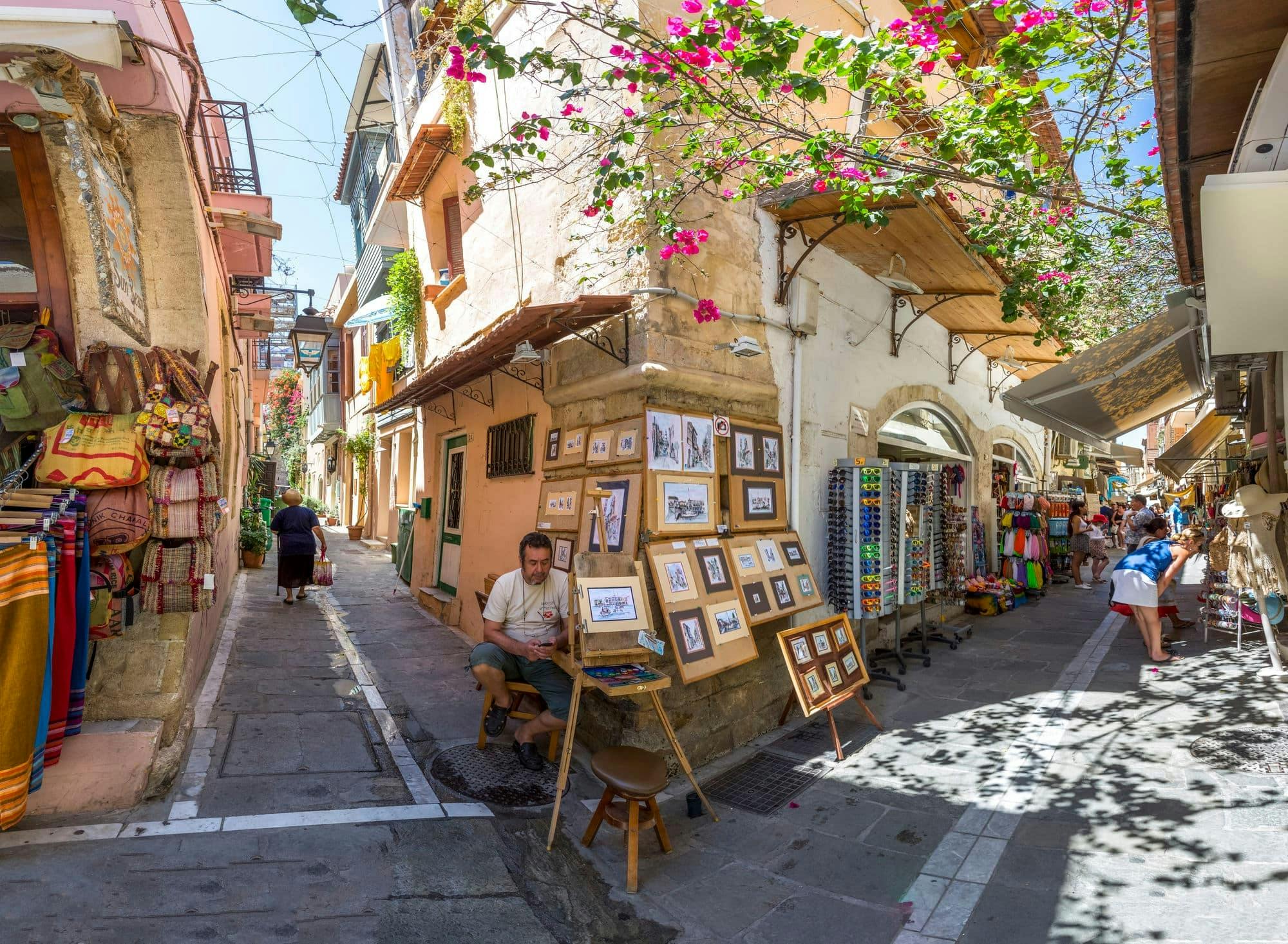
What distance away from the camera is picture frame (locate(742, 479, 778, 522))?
5672 millimetres

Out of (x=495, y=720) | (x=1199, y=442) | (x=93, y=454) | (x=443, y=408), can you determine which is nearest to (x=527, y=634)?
(x=495, y=720)

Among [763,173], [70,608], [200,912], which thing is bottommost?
[200,912]

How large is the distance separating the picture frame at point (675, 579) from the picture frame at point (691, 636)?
102mm

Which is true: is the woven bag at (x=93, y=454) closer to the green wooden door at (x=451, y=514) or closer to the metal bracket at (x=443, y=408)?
the metal bracket at (x=443, y=408)

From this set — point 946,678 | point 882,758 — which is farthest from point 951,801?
point 946,678

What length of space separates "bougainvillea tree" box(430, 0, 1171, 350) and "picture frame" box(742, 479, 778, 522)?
1424mm

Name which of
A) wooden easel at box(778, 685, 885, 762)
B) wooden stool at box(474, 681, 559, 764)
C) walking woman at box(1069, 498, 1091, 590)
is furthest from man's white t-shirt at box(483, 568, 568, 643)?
walking woman at box(1069, 498, 1091, 590)

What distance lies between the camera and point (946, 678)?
22.4 ft

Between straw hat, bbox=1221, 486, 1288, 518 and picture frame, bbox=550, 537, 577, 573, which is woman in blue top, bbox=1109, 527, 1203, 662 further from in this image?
picture frame, bbox=550, 537, 577, 573

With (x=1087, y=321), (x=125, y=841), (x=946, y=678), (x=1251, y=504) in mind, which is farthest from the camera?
(x=1087, y=321)

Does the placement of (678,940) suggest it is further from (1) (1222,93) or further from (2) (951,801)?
(1) (1222,93)

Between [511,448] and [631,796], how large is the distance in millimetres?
4306

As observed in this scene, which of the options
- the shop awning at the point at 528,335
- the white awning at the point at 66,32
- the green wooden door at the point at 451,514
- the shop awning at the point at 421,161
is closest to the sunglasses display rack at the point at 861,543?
the shop awning at the point at 528,335

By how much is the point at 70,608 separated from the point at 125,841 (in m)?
1.15
